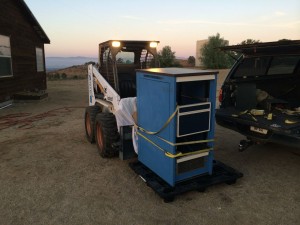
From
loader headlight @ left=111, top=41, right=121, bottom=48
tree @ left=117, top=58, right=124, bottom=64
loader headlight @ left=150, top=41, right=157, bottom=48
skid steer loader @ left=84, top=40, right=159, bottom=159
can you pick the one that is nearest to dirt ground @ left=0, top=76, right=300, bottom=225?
skid steer loader @ left=84, top=40, right=159, bottom=159

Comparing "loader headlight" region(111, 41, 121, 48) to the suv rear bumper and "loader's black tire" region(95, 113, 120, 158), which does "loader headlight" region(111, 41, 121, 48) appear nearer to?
"loader's black tire" region(95, 113, 120, 158)

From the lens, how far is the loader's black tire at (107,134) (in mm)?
5230

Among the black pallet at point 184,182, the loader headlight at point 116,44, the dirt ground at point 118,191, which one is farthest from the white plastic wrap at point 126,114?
the loader headlight at point 116,44

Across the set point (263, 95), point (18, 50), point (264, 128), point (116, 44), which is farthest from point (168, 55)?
point (264, 128)

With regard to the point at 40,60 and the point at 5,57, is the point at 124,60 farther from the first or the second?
the point at 40,60

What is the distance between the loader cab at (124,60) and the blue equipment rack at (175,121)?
4.42ft

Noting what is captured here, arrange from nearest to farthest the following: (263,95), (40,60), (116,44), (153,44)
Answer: (116,44)
(263,95)
(153,44)
(40,60)

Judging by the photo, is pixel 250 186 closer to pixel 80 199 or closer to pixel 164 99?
pixel 164 99

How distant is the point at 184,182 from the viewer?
4199mm

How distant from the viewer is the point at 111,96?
5.43 meters

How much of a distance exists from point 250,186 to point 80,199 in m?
2.74

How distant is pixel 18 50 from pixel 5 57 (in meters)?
1.49

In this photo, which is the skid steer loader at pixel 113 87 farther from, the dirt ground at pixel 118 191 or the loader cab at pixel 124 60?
the dirt ground at pixel 118 191

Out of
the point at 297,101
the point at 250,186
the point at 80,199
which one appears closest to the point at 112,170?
the point at 80,199
